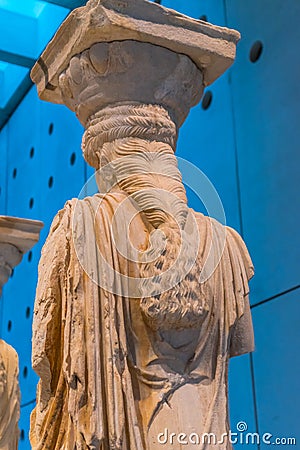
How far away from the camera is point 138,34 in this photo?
10.3ft

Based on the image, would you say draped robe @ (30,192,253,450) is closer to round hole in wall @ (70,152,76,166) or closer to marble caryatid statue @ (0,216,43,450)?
marble caryatid statue @ (0,216,43,450)

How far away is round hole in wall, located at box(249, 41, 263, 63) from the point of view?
17.8 ft

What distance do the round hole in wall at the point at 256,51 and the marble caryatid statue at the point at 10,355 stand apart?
198 cm

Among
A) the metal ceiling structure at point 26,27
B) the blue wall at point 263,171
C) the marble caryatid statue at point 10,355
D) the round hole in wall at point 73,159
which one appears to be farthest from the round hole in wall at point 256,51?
the metal ceiling structure at point 26,27

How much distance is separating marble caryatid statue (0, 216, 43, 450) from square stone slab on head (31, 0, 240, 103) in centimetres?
184

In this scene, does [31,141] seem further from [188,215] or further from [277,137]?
[188,215]

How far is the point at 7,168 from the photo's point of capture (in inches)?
406

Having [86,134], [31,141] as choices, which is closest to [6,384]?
[86,134]

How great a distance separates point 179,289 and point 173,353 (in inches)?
10.0

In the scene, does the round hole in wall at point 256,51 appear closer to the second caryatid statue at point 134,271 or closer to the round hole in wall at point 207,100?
the round hole in wall at point 207,100

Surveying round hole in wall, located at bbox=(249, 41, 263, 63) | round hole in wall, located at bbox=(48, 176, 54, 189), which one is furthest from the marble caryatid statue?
round hole in wall, located at bbox=(48, 176, 54, 189)

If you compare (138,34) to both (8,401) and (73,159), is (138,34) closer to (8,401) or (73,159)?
(8,401)

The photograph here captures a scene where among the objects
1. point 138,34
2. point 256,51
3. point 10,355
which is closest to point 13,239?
point 10,355

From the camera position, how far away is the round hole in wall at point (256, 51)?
544 centimetres
